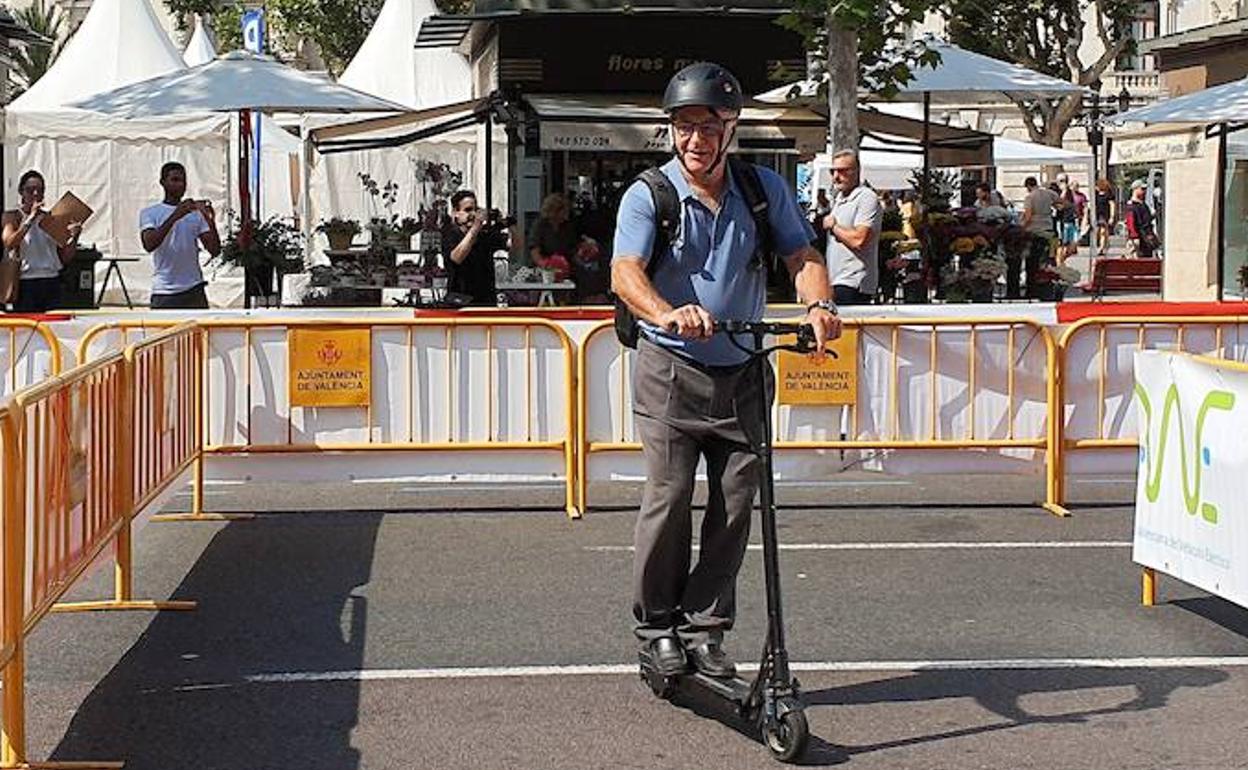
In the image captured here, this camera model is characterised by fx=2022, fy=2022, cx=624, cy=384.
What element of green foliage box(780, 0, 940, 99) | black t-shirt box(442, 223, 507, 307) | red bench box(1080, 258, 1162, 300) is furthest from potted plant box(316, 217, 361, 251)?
red bench box(1080, 258, 1162, 300)

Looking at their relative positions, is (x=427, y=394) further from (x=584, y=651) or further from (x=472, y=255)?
(x=472, y=255)

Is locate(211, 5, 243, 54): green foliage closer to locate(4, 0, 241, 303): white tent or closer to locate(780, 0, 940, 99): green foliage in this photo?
locate(4, 0, 241, 303): white tent

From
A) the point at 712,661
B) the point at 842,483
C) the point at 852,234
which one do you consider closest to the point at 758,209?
the point at 712,661

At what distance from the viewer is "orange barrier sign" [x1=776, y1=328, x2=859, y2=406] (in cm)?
1162

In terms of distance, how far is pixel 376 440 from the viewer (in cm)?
1152

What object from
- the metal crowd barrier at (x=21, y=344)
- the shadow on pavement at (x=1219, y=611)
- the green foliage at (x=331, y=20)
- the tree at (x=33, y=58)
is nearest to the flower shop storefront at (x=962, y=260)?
the metal crowd barrier at (x=21, y=344)

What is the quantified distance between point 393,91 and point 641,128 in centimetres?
1294

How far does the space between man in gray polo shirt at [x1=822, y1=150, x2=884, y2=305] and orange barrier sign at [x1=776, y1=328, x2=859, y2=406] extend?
8.91ft

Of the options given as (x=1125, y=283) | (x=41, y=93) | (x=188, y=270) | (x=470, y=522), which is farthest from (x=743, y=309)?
(x=41, y=93)

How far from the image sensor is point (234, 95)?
1878 centimetres

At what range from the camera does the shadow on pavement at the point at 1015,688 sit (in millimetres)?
6766

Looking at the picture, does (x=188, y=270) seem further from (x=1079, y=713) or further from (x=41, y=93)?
(x=41, y=93)

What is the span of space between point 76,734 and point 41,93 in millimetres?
26700

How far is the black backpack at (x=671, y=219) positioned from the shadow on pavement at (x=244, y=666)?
63.6 inches
